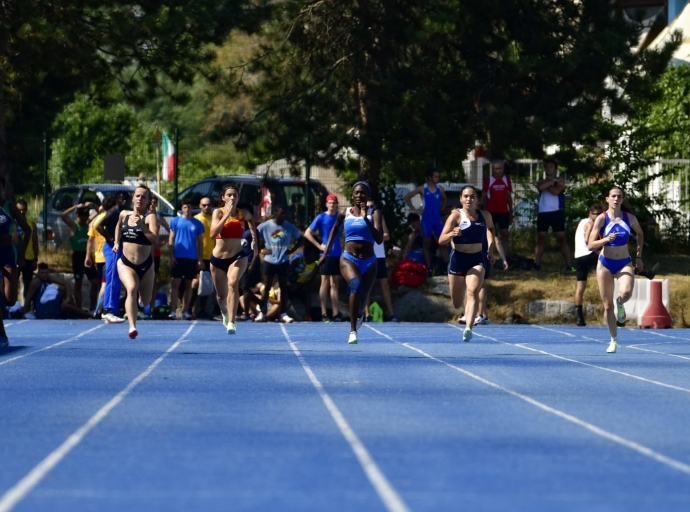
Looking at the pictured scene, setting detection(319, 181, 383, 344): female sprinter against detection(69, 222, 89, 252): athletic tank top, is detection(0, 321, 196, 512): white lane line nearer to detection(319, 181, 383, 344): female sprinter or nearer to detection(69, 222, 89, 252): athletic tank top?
detection(319, 181, 383, 344): female sprinter

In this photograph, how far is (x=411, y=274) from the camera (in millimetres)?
23062

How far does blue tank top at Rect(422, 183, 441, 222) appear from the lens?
74.9ft

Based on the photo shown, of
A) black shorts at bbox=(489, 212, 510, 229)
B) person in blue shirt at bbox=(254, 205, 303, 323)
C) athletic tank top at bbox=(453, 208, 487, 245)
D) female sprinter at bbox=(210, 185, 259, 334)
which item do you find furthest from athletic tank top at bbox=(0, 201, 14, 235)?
black shorts at bbox=(489, 212, 510, 229)

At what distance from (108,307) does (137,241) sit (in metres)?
4.15

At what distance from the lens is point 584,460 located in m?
7.55

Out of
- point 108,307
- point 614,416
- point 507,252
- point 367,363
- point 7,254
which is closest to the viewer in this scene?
point 614,416

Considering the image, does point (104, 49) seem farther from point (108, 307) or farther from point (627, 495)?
point (627, 495)

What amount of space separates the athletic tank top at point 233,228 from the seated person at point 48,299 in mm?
5752

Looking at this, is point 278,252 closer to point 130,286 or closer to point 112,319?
point 112,319

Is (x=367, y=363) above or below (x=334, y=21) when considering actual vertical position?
below

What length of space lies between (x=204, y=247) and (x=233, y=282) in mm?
5181

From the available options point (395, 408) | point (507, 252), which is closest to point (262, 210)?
point (507, 252)

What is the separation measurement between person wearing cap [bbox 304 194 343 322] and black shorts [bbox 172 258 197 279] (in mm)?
2041

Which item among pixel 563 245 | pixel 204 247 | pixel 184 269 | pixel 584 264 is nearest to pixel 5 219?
pixel 184 269
